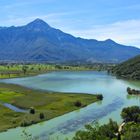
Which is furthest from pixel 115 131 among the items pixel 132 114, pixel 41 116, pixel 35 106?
pixel 35 106

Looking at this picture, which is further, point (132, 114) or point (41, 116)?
point (41, 116)

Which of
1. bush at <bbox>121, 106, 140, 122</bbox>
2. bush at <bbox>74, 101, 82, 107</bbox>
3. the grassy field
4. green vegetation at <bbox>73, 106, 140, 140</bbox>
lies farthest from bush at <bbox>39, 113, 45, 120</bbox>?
bush at <bbox>74, 101, 82, 107</bbox>

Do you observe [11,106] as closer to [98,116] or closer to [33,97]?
[33,97]

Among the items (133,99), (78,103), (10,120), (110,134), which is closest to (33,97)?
(78,103)

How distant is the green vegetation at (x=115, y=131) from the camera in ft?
145

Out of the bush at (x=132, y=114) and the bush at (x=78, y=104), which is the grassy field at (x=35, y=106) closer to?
the bush at (x=78, y=104)

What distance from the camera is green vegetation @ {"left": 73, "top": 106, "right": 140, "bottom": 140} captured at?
44328 millimetres

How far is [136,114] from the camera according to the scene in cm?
7344

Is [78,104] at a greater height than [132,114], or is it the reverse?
[132,114]

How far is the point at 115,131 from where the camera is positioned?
60969mm

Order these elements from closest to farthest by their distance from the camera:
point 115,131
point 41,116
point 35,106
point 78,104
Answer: point 115,131, point 41,116, point 35,106, point 78,104

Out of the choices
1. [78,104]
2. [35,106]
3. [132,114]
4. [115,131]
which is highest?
[132,114]

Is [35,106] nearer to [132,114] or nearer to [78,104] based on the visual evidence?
[78,104]

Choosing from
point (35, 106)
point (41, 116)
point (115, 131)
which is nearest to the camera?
point (115, 131)
